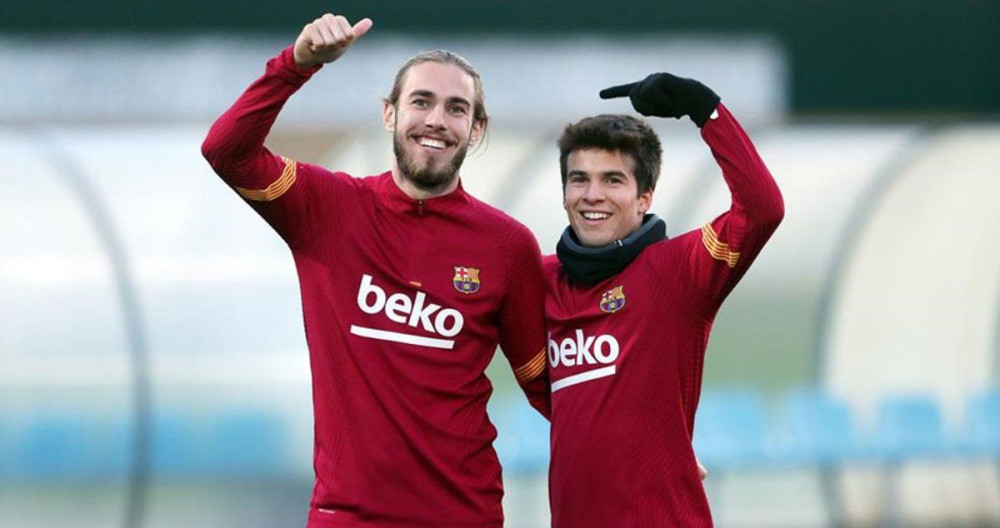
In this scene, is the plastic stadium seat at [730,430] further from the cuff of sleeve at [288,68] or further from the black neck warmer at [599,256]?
the cuff of sleeve at [288,68]

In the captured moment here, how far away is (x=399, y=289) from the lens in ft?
11.2

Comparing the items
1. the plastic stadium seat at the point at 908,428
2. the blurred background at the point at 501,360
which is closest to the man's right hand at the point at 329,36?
the blurred background at the point at 501,360

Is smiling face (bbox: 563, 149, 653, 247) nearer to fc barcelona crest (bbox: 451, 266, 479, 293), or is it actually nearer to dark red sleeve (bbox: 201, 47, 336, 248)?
fc barcelona crest (bbox: 451, 266, 479, 293)

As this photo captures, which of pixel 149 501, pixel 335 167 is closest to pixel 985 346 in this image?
pixel 335 167

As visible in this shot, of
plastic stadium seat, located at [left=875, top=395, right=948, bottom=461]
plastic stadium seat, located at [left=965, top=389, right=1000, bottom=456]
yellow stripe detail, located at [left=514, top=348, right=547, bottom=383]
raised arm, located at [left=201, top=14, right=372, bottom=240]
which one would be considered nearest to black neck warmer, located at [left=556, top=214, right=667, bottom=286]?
yellow stripe detail, located at [left=514, top=348, right=547, bottom=383]

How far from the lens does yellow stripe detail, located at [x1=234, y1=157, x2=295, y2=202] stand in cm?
335

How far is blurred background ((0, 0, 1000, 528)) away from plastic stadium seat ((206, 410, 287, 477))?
1 cm

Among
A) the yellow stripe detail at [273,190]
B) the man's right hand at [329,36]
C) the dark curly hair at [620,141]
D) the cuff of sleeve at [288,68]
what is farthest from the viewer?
the dark curly hair at [620,141]

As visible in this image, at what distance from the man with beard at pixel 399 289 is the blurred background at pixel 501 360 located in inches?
165

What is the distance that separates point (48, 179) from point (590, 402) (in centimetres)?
502

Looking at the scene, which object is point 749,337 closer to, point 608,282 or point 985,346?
point 985,346

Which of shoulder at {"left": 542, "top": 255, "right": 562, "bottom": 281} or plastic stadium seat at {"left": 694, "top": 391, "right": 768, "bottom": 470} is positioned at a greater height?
shoulder at {"left": 542, "top": 255, "right": 562, "bottom": 281}

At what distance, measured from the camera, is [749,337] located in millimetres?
8000

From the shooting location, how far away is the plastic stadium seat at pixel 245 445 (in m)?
7.64
